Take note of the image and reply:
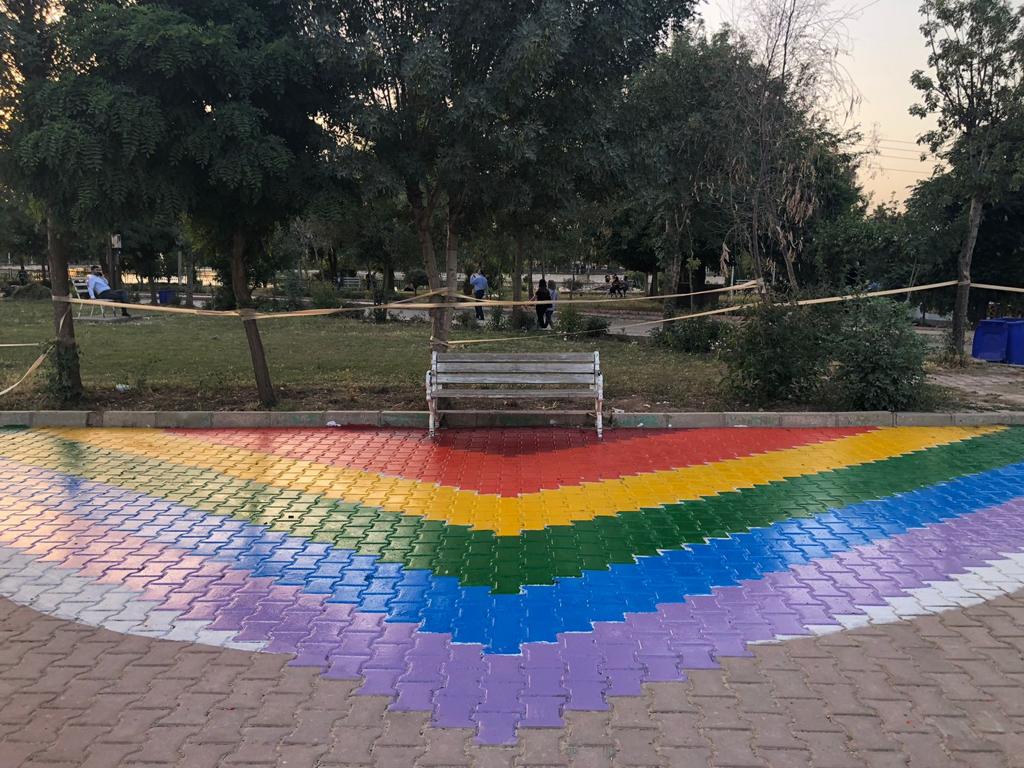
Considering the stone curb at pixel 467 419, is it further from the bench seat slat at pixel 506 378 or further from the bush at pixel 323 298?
the bush at pixel 323 298

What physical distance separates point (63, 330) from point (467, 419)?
17.3 feet

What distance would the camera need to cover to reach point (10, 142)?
827 cm

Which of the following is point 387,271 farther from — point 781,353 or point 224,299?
point 781,353

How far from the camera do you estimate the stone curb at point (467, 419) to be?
9.14 meters

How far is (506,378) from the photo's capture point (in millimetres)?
8672

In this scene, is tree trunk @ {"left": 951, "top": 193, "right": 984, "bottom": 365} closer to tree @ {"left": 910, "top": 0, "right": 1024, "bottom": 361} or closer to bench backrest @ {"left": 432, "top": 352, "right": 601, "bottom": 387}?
tree @ {"left": 910, "top": 0, "right": 1024, "bottom": 361}

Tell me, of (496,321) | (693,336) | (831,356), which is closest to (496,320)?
(496,321)

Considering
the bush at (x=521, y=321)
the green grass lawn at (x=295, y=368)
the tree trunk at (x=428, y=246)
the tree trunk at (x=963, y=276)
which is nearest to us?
the tree trunk at (x=428, y=246)

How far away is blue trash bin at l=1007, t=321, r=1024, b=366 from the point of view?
590 inches

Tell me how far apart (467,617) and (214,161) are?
595 centimetres

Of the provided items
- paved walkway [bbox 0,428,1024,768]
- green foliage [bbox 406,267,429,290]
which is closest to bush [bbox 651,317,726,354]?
paved walkway [bbox 0,428,1024,768]

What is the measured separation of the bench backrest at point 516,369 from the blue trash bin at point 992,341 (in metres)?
10.9

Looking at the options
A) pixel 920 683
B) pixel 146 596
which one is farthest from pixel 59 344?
pixel 920 683

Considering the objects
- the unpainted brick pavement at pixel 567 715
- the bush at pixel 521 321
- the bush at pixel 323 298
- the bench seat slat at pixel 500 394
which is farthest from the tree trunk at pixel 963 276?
the bush at pixel 323 298
